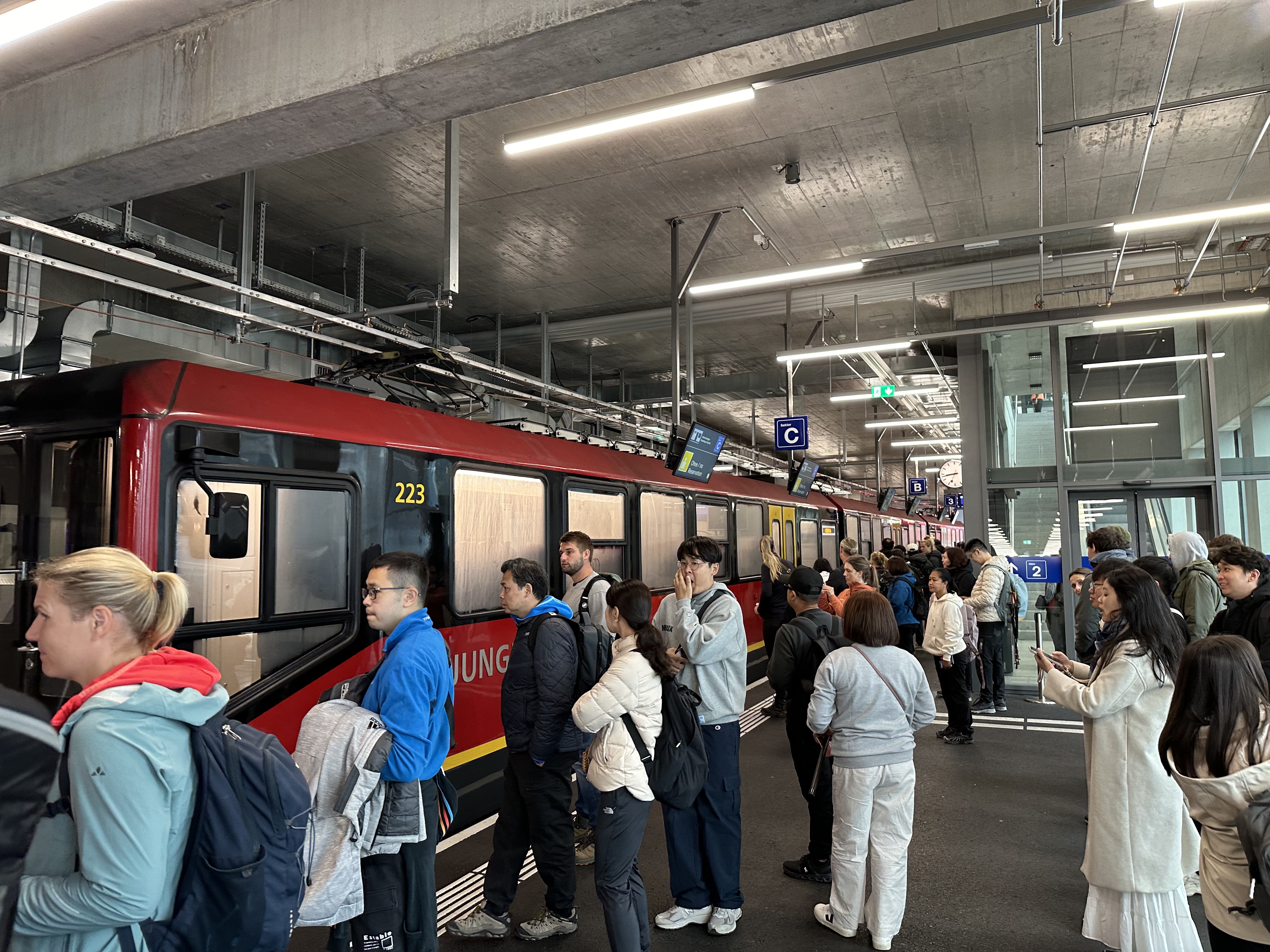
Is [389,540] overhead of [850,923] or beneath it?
overhead

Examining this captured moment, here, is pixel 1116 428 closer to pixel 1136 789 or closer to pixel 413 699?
pixel 1136 789

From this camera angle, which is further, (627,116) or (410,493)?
(410,493)

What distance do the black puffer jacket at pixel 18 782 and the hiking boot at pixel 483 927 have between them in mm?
2963

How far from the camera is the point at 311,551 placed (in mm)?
4324

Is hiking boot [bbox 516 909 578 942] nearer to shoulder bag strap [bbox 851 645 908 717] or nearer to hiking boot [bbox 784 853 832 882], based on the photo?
hiking boot [bbox 784 853 832 882]

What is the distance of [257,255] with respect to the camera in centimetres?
888

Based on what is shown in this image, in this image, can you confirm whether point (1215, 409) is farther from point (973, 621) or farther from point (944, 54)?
point (944, 54)

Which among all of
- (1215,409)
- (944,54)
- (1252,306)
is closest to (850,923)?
(944,54)

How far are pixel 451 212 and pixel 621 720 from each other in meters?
3.93

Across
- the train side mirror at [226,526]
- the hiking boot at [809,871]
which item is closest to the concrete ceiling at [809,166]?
the train side mirror at [226,526]

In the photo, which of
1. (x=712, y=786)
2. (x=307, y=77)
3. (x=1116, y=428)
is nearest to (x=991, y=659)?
(x=1116, y=428)

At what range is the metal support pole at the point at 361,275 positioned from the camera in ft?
30.1

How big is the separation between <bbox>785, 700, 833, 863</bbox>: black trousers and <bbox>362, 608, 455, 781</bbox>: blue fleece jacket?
1967mm

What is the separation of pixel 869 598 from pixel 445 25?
11.4ft
